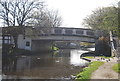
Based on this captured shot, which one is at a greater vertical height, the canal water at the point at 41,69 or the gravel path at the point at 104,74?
the gravel path at the point at 104,74

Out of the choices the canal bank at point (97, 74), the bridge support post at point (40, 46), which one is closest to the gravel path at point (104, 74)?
the canal bank at point (97, 74)

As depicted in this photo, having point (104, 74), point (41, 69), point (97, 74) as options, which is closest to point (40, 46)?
point (41, 69)

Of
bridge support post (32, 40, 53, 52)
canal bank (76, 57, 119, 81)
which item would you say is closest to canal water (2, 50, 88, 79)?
canal bank (76, 57, 119, 81)

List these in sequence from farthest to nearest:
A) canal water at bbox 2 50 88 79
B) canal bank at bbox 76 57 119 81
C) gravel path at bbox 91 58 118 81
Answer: canal water at bbox 2 50 88 79, gravel path at bbox 91 58 118 81, canal bank at bbox 76 57 119 81

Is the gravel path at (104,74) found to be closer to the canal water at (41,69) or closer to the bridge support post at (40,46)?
the canal water at (41,69)

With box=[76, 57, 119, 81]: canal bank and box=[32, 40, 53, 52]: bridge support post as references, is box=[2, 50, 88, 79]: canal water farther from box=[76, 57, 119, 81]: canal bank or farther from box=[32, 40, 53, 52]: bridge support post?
box=[32, 40, 53, 52]: bridge support post

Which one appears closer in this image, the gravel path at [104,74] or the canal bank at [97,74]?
the canal bank at [97,74]

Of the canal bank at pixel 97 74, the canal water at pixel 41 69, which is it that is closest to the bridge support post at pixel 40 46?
the canal water at pixel 41 69

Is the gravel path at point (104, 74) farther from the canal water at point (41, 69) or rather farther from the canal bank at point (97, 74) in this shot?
the canal water at point (41, 69)

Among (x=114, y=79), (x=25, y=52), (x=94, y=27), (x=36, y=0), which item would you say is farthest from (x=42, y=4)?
(x=114, y=79)

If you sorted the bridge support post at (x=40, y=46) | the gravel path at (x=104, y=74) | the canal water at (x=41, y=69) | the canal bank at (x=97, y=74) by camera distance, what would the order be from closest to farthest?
1. the canal bank at (x=97, y=74)
2. the gravel path at (x=104, y=74)
3. the canal water at (x=41, y=69)
4. the bridge support post at (x=40, y=46)

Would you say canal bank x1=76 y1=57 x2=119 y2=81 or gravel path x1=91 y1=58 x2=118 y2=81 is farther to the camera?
gravel path x1=91 y1=58 x2=118 y2=81

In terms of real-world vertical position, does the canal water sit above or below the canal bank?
below

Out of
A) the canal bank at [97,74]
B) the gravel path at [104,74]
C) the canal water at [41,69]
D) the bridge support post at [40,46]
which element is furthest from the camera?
the bridge support post at [40,46]
